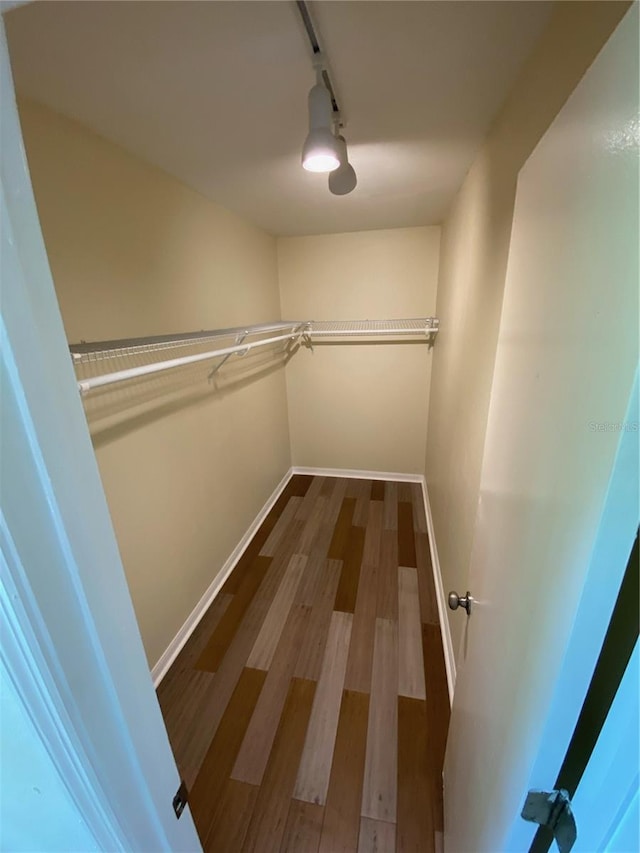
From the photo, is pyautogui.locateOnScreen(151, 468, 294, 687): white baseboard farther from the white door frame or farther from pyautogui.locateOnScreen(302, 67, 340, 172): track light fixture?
pyautogui.locateOnScreen(302, 67, 340, 172): track light fixture

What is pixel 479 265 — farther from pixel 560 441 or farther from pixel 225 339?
pixel 225 339

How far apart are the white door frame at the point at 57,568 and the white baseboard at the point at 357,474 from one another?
2.97 metres

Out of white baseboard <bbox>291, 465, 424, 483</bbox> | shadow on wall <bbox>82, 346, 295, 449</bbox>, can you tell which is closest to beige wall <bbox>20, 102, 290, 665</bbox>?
shadow on wall <bbox>82, 346, 295, 449</bbox>

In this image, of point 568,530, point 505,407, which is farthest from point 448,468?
point 568,530

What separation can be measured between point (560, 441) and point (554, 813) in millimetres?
553

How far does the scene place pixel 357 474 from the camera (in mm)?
3559

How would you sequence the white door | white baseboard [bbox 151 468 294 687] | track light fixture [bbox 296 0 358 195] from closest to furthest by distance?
the white door
track light fixture [bbox 296 0 358 195]
white baseboard [bbox 151 468 294 687]

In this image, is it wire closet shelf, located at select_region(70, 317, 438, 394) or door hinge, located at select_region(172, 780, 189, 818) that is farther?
wire closet shelf, located at select_region(70, 317, 438, 394)

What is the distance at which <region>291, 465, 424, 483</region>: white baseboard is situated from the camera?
11.3 feet

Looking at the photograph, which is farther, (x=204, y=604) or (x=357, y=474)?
(x=357, y=474)

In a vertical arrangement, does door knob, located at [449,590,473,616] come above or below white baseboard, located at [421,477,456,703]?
above

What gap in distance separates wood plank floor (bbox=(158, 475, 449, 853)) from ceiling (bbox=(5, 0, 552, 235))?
2322mm

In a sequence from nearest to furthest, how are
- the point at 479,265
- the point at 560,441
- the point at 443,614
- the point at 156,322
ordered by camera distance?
1. the point at 560,441
2. the point at 479,265
3. the point at 156,322
4. the point at 443,614

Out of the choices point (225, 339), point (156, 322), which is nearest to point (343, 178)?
point (156, 322)
